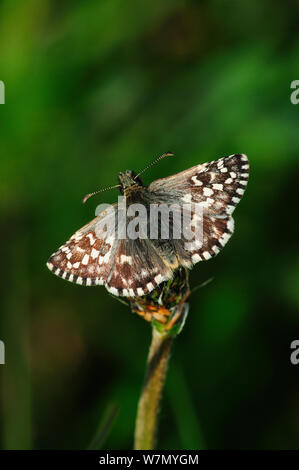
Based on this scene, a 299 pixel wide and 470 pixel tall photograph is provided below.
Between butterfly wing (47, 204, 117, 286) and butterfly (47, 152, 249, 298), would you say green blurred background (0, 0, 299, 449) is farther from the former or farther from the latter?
butterfly wing (47, 204, 117, 286)

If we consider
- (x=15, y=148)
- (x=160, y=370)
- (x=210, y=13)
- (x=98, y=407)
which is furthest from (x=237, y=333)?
(x=210, y=13)

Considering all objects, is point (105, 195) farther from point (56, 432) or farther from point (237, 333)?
point (56, 432)

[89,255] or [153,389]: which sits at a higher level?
[89,255]

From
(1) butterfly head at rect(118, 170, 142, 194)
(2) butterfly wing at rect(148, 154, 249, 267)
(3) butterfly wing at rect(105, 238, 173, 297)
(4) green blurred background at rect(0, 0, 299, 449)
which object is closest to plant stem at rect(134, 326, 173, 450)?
(3) butterfly wing at rect(105, 238, 173, 297)

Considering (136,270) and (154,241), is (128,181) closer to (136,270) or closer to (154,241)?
(154,241)

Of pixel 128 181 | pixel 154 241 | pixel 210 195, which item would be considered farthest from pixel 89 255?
pixel 210 195
